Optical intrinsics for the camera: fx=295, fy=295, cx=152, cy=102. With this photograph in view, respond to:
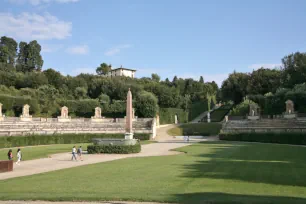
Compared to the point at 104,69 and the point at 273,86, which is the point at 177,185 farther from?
the point at 104,69

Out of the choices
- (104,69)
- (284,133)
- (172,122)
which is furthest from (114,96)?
(104,69)

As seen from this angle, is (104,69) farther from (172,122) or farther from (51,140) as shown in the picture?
(51,140)

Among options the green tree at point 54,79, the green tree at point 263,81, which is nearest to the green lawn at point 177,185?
the green tree at point 263,81

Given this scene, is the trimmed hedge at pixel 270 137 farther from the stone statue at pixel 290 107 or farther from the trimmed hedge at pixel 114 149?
the trimmed hedge at pixel 114 149

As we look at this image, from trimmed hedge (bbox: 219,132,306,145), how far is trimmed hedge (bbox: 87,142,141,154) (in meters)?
21.7

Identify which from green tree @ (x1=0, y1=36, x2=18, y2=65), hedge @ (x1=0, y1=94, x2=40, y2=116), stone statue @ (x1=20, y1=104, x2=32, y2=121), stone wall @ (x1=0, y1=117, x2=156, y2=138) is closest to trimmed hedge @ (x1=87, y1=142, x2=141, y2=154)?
stone wall @ (x1=0, y1=117, x2=156, y2=138)

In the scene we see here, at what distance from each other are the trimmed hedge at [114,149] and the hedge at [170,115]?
42080mm

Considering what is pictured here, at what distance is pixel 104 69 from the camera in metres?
142

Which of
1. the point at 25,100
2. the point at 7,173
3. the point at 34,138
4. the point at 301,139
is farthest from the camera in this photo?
the point at 25,100

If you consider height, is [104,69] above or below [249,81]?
above

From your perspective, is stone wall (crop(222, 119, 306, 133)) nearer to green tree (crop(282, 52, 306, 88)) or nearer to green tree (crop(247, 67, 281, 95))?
Answer: green tree (crop(282, 52, 306, 88))

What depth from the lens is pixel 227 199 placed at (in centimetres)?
981

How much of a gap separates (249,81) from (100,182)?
2750 inches

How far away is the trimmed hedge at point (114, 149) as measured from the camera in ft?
95.4
